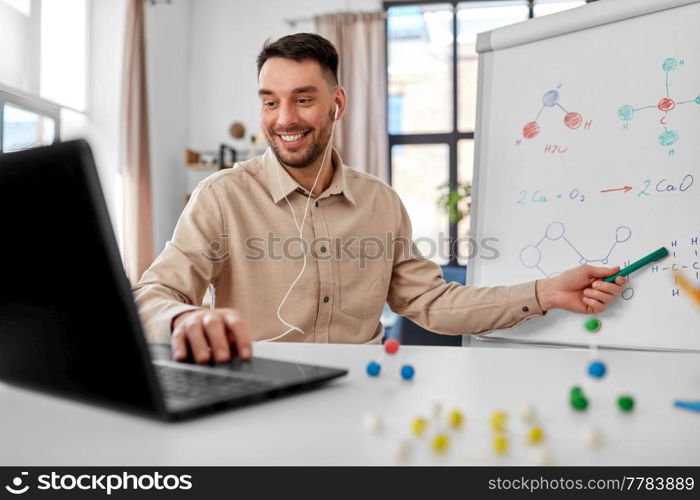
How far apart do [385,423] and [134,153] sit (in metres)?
3.75

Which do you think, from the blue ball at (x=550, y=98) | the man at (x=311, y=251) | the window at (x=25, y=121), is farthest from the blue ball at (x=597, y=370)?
the window at (x=25, y=121)

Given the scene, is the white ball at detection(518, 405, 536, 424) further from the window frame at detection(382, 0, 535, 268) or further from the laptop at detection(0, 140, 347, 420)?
the window frame at detection(382, 0, 535, 268)

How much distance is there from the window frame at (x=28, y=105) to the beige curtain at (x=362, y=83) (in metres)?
2.09

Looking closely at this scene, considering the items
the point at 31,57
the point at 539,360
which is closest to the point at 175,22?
the point at 31,57

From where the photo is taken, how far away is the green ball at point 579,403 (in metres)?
0.58

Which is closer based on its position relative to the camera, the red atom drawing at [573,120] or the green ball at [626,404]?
the green ball at [626,404]

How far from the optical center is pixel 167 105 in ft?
15.6

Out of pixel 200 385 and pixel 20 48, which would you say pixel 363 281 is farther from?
pixel 20 48

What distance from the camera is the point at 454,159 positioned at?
197 inches

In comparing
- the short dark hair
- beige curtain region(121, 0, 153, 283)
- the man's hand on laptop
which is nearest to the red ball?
the man's hand on laptop

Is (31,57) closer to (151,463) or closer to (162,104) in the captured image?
(162,104)

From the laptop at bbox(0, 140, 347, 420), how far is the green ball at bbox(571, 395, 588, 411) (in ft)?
0.92

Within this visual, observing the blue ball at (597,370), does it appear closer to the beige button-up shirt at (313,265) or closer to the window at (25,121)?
the beige button-up shirt at (313,265)

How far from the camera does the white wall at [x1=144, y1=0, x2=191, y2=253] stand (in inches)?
179
